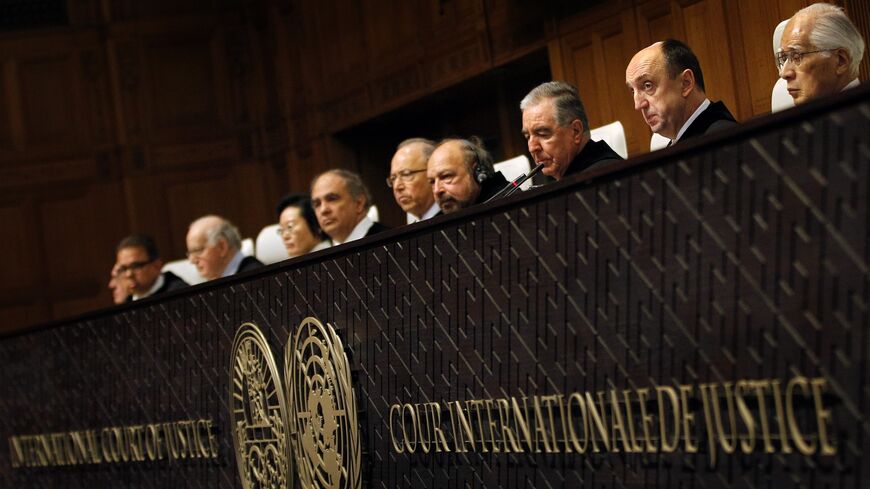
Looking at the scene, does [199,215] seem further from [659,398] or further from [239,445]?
[659,398]

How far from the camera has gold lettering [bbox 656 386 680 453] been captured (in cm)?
211

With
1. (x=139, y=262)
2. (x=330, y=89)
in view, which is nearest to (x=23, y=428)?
(x=139, y=262)

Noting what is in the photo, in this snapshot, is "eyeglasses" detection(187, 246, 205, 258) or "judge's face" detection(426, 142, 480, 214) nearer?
"judge's face" detection(426, 142, 480, 214)

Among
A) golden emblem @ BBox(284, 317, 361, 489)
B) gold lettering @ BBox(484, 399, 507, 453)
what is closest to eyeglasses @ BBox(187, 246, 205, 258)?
golden emblem @ BBox(284, 317, 361, 489)

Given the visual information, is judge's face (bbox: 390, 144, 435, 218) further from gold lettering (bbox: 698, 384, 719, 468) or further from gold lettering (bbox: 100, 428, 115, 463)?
gold lettering (bbox: 698, 384, 719, 468)

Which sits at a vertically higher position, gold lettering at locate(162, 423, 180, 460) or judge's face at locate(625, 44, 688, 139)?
judge's face at locate(625, 44, 688, 139)

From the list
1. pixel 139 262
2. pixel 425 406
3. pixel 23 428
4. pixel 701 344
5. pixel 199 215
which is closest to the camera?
pixel 701 344

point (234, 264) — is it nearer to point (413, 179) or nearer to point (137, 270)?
point (137, 270)

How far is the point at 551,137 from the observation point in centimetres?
376

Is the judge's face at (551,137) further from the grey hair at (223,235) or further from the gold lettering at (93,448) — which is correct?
the grey hair at (223,235)

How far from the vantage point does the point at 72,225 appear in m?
8.93

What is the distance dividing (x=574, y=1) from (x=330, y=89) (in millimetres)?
2460

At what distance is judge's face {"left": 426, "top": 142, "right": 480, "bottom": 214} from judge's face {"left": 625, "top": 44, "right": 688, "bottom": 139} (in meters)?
0.87

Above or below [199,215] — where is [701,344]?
below
